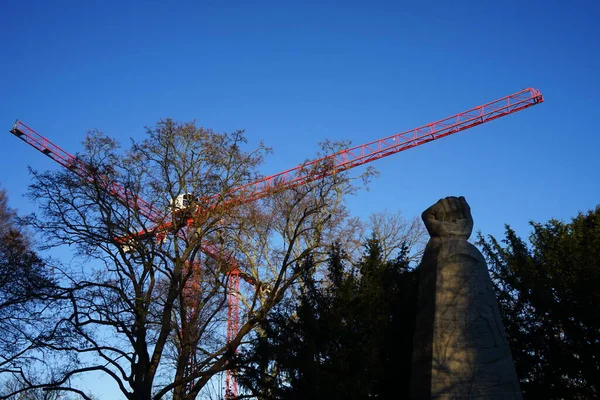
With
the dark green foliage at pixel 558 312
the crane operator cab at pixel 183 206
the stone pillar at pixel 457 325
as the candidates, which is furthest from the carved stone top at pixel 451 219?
the crane operator cab at pixel 183 206

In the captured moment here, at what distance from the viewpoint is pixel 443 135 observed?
1618 inches

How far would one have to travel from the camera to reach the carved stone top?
845 cm

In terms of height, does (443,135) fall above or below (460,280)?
above

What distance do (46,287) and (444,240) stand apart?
→ 32.8ft

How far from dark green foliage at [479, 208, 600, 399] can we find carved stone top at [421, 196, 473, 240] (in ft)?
19.7

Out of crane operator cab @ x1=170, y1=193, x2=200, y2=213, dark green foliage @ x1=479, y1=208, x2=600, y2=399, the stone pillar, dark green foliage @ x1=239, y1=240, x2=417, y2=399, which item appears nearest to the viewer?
the stone pillar

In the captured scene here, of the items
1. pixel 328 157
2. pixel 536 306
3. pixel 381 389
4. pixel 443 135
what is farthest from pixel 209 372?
pixel 443 135

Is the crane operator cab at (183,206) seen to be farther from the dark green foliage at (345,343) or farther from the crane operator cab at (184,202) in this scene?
the dark green foliage at (345,343)

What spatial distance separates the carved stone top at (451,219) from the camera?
8.45m

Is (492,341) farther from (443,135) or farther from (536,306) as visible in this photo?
(443,135)

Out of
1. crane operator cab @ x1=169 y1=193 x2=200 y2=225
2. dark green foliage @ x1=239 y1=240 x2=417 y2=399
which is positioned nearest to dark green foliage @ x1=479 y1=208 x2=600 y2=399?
dark green foliage @ x1=239 y1=240 x2=417 y2=399

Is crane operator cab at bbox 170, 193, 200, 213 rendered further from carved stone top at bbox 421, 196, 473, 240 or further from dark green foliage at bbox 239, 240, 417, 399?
carved stone top at bbox 421, 196, 473, 240

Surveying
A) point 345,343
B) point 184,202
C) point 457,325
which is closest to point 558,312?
point 345,343

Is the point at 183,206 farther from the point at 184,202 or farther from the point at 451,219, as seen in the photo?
the point at 451,219
